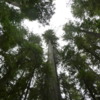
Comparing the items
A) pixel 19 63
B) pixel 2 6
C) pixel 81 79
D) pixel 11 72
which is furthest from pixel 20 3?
pixel 81 79

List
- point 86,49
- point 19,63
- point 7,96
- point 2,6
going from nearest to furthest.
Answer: point 2,6 < point 7,96 < point 19,63 < point 86,49

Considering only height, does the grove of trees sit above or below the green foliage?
below

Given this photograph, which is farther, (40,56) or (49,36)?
(49,36)

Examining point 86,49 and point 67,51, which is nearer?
point 86,49

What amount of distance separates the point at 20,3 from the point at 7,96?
18.3 feet

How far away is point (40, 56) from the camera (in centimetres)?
993

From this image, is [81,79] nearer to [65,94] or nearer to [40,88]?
[40,88]

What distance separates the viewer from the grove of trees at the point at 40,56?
24.8ft

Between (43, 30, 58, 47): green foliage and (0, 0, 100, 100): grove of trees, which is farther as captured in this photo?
(43, 30, 58, 47): green foliage

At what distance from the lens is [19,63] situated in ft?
29.2

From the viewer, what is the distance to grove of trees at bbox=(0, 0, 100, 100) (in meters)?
7.57

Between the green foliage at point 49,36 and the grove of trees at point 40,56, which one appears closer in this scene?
the grove of trees at point 40,56

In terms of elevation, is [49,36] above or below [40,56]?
above

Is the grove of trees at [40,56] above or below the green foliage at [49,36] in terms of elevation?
below
